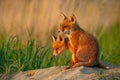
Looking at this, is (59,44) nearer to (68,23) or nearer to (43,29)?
(68,23)

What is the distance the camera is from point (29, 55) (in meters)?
14.9

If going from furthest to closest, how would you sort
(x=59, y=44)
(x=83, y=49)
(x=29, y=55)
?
(x=29, y=55) → (x=59, y=44) → (x=83, y=49)

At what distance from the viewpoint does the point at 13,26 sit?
1634cm

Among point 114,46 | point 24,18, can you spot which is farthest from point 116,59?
point 24,18

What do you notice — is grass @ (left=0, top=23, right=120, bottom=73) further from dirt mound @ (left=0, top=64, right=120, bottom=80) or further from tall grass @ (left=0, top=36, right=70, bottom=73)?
dirt mound @ (left=0, top=64, right=120, bottom=80)

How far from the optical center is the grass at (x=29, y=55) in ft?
48.4

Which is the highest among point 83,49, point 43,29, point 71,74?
point 43,29

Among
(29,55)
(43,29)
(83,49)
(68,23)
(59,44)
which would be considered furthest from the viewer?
(43,29)

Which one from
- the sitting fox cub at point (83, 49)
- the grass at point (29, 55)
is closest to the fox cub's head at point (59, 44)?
the sitting fox cub at point (83, 49)

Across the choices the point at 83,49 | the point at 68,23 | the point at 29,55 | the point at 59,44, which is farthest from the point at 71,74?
the point at 29,55

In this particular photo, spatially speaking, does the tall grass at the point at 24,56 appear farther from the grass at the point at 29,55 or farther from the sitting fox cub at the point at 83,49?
the sitting fox cub at the point at 83,49

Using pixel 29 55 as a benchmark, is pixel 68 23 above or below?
above

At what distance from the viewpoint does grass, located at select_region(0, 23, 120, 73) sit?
14.8 meters

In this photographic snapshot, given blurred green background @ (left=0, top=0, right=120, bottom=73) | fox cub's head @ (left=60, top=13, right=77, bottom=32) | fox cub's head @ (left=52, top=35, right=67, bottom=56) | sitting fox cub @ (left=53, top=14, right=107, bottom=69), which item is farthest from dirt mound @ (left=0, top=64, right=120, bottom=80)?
blurred green background @ (left=0, top=0, right=120, bottom=73)
